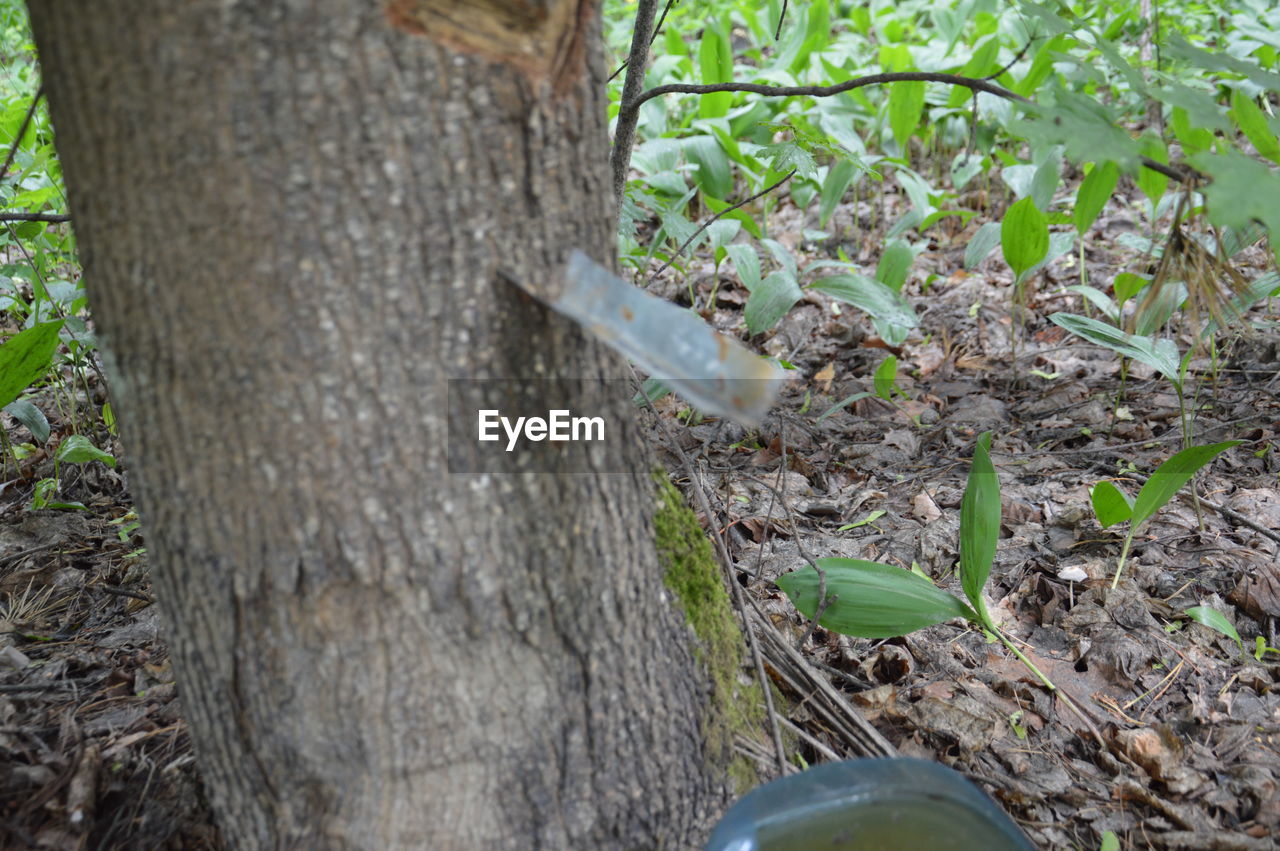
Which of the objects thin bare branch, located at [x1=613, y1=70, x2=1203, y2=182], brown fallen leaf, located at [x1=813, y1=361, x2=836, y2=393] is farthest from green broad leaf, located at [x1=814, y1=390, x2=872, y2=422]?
thin bare branch, located at [x1=613, y1=70, x2=1203, y2=182]

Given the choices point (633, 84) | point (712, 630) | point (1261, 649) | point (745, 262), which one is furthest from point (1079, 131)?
point (745, 262)

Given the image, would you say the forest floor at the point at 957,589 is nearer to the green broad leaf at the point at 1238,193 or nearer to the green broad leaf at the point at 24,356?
the green broad leaf at the point at 24,356

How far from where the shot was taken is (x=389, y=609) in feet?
2.99

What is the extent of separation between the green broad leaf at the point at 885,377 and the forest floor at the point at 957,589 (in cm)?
9

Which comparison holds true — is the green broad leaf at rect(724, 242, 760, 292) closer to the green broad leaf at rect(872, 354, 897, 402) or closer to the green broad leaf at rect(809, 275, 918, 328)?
the green broad leaf at rect(809, 275, 918, 328)

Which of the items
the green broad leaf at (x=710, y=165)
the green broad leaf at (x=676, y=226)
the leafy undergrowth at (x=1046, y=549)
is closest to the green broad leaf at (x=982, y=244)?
the leafy undergrowth at (x=1046, y=549)

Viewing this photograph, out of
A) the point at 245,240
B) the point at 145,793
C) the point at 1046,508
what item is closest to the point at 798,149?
the point at 1046,508

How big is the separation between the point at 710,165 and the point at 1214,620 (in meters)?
2.11

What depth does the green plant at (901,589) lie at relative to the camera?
1416 mm

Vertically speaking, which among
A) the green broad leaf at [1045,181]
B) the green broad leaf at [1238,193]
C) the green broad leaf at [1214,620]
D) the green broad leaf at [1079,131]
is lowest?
the green broad leaf at [1214,620]

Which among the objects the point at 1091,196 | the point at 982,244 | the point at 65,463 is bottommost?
the point at 65,463

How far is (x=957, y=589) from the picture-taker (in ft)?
5.73

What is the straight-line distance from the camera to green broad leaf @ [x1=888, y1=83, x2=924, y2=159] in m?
3.52

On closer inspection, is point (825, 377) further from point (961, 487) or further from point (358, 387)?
point (358, 387)
